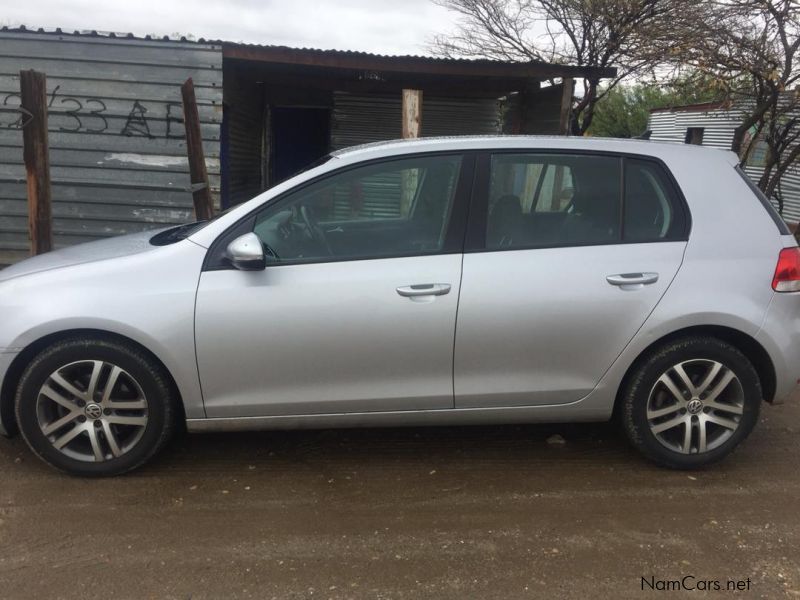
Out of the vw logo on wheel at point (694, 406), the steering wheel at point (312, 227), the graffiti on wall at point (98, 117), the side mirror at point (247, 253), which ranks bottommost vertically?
the vw logo on wheel at point (694, 406)

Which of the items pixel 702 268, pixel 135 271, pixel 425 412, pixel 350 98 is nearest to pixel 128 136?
pixel 350 98

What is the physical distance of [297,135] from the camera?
11523mm

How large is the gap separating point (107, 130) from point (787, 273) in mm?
7317

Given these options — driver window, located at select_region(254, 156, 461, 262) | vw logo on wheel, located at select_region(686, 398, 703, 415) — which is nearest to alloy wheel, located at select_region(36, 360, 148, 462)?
driver window, located at select_region(254, 156, 461, 262)

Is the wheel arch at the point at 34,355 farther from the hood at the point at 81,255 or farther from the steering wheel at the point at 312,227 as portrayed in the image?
the steering wheel at the point at 312,227

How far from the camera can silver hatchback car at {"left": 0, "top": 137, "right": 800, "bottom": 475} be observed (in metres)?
3.28

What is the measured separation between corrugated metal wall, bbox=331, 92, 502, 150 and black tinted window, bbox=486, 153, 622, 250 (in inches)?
270

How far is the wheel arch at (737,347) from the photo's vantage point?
138 inches

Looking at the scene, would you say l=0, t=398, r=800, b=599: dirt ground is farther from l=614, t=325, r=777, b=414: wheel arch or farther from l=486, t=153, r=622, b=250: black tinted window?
l=486, t=153, r=622, b=250: black tinted window

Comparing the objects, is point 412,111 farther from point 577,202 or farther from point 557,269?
point 557,269

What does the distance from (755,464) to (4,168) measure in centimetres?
833

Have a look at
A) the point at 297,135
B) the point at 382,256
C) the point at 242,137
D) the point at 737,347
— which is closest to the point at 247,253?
the point at 382,256

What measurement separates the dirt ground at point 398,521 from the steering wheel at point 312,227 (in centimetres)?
122

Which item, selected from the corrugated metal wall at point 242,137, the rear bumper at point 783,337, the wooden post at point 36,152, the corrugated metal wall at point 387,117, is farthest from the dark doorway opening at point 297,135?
the rear bumper at point 783,337
